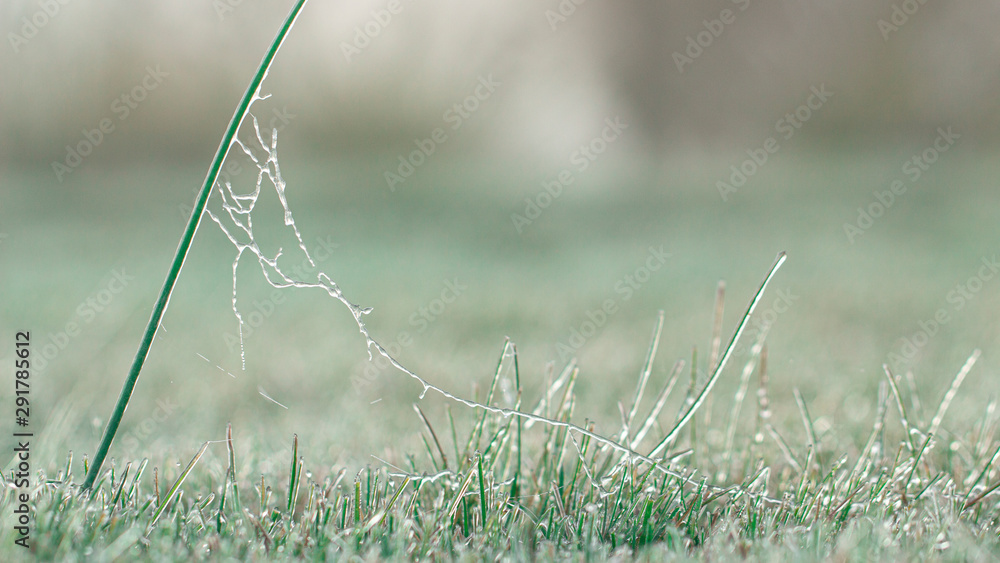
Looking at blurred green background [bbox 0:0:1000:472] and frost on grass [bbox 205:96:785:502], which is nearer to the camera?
frost on grass [bbox 205:96:785:502]

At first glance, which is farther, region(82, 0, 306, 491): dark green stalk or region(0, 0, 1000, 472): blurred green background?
region(0, 0, 1000, 472): blurred green background

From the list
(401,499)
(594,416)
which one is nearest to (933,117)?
(594,416)

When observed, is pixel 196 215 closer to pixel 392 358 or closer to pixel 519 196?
pixel 392 358

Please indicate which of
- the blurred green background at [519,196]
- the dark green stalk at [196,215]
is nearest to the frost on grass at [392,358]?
the dark green stalk at [196,215]

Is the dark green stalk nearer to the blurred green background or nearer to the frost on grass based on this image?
the frost on grass

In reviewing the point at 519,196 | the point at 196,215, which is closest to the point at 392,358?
the point at 196,215

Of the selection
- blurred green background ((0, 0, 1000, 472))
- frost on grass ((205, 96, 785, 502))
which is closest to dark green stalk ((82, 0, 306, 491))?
frost on grass ((205, 96, 785, 502))

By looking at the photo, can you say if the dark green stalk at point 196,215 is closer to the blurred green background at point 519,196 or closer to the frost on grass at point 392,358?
the frost on grass at point 392,358

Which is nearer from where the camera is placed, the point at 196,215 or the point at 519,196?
the point at 196,215
